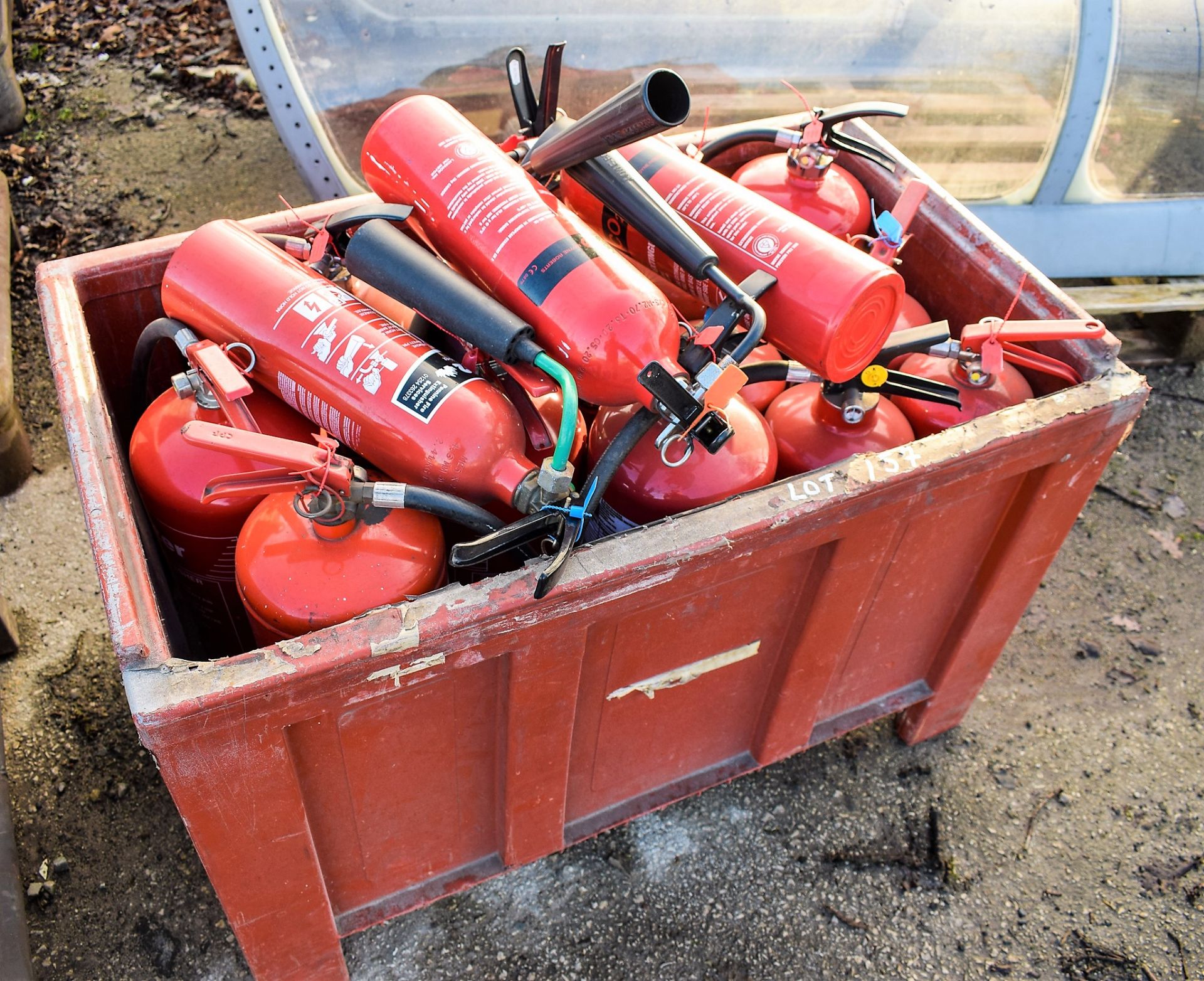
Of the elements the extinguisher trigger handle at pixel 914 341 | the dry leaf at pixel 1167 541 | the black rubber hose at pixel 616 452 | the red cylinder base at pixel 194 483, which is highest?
the extinguisher trigger handle at pixel 914 341

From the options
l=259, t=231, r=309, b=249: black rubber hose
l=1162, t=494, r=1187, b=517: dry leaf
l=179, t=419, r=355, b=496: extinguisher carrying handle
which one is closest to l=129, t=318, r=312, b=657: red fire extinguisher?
l=179, t=419, r=355, b=496: extinguisher carrying handle

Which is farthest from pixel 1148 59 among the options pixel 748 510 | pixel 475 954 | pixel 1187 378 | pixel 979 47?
pixel 475 954

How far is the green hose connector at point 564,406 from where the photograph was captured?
1378 mm

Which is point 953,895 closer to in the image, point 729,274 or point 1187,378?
point 729,274

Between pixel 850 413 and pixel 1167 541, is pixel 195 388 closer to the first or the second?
pixel 850 413

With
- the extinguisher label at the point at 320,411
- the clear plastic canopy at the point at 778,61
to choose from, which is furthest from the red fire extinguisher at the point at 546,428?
the clear plastic canopy at the point at 778,61

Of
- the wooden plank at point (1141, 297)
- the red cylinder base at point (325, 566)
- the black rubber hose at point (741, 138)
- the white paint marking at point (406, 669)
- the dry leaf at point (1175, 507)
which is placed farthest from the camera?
the wooden plank at point (1141, 297)

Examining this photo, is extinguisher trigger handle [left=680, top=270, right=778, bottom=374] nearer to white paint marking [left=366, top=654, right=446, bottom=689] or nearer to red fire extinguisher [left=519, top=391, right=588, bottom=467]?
red fire extinguisher [left=519, top=391, right=588, bottom=467]

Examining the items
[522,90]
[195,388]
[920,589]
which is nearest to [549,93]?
[522,90]

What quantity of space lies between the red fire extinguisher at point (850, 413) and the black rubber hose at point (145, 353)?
1.11 metres

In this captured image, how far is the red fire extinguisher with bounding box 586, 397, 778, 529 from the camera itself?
160cm

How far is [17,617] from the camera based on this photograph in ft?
8.54

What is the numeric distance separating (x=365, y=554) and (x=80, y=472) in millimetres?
455

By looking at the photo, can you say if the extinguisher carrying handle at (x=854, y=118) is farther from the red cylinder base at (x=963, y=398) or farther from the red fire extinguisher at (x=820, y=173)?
the red cylinder base at (x=963, y=398)
